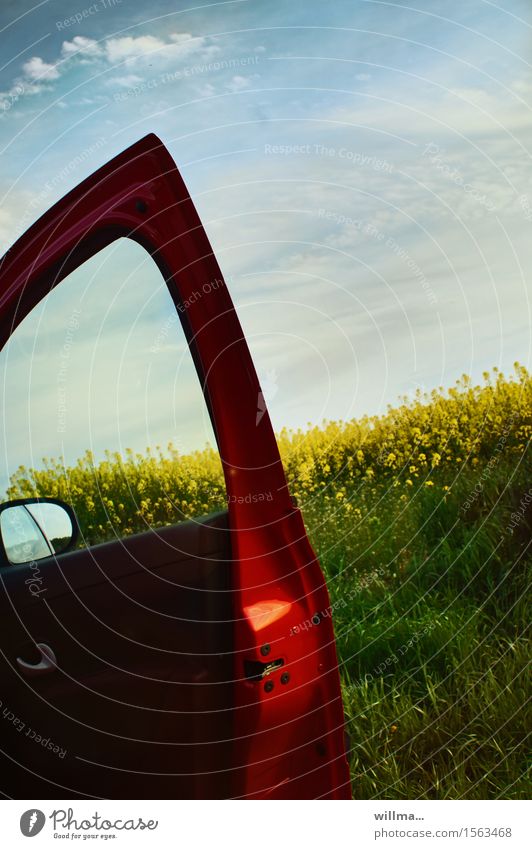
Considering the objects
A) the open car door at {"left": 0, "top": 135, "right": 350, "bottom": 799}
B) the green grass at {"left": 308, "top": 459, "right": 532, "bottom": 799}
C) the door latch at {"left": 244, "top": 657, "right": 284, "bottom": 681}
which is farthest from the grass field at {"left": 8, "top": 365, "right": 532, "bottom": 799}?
the door latch at {"left": 244, "top": 657, "right": 284, "bottom": 681}

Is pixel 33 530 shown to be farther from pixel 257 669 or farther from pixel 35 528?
pixel 257 669

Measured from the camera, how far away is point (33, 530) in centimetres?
178

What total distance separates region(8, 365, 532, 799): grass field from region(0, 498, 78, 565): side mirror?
0.08 metres

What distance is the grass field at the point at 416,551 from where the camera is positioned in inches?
82.3

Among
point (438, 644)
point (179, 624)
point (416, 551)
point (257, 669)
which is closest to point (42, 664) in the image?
point (179, 624)

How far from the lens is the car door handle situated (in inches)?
59.8

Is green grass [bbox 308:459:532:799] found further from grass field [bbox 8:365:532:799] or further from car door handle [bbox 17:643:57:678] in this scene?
car door handle [bbox 17:643:57:678]

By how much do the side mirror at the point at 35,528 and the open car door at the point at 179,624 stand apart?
113 millimetres

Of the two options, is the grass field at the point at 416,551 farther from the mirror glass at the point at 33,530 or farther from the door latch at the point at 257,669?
the door latch at the point at 257,669

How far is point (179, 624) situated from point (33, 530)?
45cm

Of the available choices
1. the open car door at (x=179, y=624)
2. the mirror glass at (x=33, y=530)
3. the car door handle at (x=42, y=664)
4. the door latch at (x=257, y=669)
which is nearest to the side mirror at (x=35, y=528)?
the mirror glass at (x=33, y=530)
